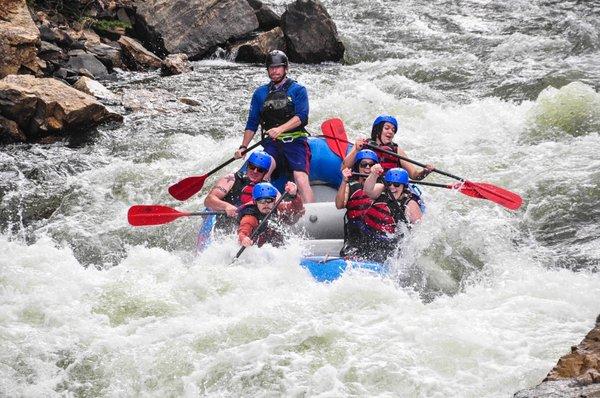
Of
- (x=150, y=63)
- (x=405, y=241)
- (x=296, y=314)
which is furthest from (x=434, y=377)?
(x=150, y=63)

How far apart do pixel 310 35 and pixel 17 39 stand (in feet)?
15.6

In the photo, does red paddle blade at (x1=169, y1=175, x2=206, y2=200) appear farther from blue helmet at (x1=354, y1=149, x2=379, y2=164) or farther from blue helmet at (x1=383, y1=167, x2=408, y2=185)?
blue helmet at (x1=383, y1=167, x2=408, y2=185)

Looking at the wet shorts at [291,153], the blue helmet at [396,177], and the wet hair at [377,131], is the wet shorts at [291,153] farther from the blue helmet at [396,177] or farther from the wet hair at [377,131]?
the blue helmet at [396,177]

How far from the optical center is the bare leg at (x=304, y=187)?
7.39m

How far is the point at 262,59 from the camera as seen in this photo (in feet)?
43.4

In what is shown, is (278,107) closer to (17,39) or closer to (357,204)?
(357,204)

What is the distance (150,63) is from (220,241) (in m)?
6.45

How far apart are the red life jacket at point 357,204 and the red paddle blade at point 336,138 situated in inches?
55.1

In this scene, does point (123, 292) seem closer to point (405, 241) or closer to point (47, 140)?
point (405, 241)

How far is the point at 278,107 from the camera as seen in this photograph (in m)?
7.50

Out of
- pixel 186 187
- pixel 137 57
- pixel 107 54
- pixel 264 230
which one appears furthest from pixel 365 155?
pixel 137 57

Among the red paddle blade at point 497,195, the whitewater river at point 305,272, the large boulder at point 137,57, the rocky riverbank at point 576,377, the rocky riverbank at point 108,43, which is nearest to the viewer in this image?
the rocky riverbank at point 576,377

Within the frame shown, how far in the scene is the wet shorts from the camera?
24.8ft

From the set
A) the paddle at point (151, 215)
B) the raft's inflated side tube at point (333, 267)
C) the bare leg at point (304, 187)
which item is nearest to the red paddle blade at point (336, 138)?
the bare leg at point (304, 187)
